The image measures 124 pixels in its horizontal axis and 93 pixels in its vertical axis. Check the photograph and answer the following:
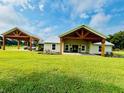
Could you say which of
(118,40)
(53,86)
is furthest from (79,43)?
(118,40)

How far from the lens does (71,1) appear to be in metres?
38.0

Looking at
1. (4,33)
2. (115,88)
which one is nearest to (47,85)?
(115,88)

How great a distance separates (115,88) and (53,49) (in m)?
31.8

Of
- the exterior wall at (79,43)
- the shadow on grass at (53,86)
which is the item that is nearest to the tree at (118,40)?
the exterior wall at (79,43)

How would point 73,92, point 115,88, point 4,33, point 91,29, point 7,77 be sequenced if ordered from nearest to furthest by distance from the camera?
point 73,92, point 115,88, point 7,77, point 91,29, point 4,33

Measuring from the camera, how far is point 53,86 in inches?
329

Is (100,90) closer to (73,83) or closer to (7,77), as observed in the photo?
(73,83)

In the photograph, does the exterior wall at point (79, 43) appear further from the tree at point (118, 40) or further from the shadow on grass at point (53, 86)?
the tree at point (118, 40)

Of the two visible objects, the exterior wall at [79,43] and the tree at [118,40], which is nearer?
the exterior wall at [79,43]

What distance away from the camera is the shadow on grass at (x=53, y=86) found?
7.83 m

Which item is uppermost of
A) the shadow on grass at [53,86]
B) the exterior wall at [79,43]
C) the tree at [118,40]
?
the tree at [118,40]

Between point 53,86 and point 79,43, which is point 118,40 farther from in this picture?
point 53,86

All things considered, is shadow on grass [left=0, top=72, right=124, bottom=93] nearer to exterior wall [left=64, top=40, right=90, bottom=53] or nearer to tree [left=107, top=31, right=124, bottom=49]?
exterior wall [left=64, top=40, right=90, bottom=53]

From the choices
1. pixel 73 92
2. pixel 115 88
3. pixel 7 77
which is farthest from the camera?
pixel 7 77
